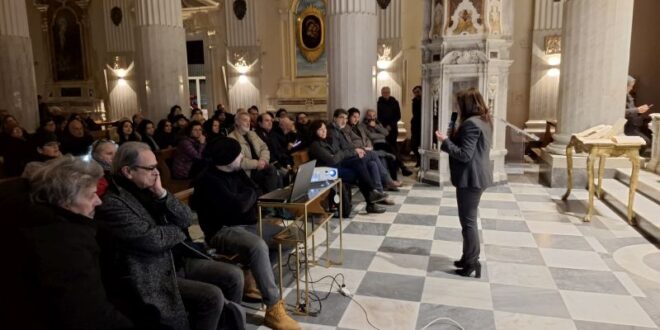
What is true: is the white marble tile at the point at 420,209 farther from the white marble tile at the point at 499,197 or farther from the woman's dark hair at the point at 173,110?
the woman's dark hair at the point at 173,110

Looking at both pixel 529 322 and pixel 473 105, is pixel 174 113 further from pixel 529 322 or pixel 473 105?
pixel 529 322

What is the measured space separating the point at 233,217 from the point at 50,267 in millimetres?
1699

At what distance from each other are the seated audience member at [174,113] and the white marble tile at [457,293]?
5906mm

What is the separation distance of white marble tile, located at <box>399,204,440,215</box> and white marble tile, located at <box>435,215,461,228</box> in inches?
8.7

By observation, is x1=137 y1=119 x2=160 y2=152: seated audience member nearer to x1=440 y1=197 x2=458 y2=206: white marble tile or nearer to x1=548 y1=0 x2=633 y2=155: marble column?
x1=440 y1=197 x2=458 y2=206: white marble tile

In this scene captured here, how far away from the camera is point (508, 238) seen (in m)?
5.05

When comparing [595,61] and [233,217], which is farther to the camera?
[595,61]

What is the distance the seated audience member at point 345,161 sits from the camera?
6043mm

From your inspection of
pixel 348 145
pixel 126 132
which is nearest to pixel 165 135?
pixel 126 132

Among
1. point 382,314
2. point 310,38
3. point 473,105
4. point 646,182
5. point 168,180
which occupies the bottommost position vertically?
point 382,314

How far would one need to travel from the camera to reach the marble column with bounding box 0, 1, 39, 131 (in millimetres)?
7676

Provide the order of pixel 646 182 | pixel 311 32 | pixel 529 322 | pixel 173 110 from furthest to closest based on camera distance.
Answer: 1. pixel 311 32
2. pixel 173 110
3. pixel 646 182
4. pixel 529 322

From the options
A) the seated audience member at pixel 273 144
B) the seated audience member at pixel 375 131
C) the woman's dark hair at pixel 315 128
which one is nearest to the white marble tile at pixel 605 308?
the woman's dark hair at pixel 315 128

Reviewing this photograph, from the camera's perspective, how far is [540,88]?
34.8ft
